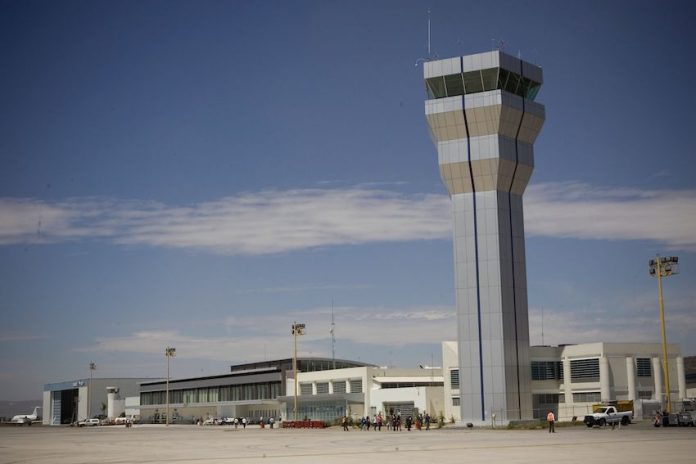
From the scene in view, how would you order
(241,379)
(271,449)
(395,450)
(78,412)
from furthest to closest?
1. (78,412)
2. (241,379)
3. (271,449)
4. (395,450)

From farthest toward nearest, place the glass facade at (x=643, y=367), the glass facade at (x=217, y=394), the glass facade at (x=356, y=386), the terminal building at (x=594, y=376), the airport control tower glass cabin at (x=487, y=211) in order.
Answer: the glass facade at (x=217, y=394) → the glass facade at (x=356, y=386) → the glass facade at (x=643, y=367) → the terminal building at (x=594, y=376) → the airport control tower glass cabin at (x=487, y=211)

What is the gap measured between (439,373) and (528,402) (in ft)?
105

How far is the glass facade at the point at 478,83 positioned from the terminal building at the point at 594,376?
27402 millimetres

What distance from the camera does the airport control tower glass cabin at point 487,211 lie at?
81312 mm

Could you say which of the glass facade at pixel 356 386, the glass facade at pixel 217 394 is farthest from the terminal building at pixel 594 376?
the glass facade at pixel 217 394

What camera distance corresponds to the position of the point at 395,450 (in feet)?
141

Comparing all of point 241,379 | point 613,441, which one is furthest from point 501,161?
point 241,379

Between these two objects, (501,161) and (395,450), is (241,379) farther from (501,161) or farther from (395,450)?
(395,450)

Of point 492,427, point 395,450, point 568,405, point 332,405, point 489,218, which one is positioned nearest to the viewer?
point 395,450

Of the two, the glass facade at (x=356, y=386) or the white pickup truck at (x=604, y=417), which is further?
the glass facade at (x=356, y=386)

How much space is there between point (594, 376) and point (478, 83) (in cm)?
3245

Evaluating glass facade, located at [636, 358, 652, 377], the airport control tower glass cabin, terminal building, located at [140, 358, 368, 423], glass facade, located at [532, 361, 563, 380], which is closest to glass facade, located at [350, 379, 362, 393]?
terminal building, located at [140, 358, 368, 423]

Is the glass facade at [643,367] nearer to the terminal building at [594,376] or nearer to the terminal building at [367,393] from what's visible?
the terminal building at [594,376]

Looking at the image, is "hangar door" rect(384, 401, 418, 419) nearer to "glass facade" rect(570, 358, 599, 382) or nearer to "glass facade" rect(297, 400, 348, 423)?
"glass facade" rect(297, 400, 348, 423)
